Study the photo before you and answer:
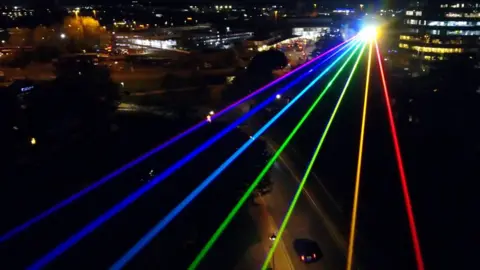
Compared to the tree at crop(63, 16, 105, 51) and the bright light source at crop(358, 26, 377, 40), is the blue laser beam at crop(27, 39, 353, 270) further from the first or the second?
the bright light source at crop(358, 26, 377, 40)

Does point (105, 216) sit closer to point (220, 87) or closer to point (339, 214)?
point (339, 214)

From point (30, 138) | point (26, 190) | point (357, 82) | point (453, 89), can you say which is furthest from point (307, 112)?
point (26, 190)

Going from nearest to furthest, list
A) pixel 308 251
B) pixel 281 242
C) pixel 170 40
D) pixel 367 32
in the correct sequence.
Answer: pixel 308 251 < pixel 281 242 < pixel 170 40 < pixel 367 32

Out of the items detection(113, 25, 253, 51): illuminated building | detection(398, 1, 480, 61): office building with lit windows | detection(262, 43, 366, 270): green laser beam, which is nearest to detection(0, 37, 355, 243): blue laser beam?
detection(262, 43, 366, 270): green laser beam

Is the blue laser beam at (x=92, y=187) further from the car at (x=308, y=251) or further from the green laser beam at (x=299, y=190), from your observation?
the car at (x=308, y=251)

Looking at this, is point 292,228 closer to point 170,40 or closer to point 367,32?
point 170,40

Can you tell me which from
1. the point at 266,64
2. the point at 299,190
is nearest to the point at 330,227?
the point at 299,190
